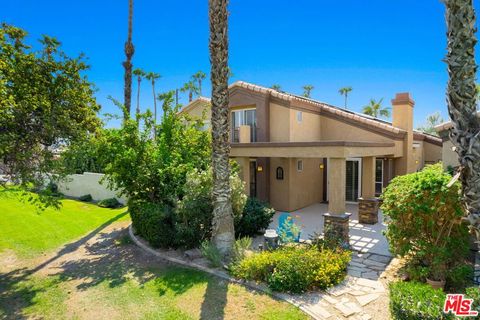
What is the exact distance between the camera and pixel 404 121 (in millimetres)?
20312

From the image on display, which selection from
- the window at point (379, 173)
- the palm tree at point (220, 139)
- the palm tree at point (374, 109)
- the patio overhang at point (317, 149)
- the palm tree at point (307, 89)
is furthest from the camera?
the palm tree at point (307, 89)

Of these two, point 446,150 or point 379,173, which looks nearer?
point 446,150

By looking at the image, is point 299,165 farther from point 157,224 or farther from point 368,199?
point 157,224

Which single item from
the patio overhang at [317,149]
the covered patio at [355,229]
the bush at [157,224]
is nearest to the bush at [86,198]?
the bush at [157,224]

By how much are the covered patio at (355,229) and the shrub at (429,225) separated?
2844 millimetres

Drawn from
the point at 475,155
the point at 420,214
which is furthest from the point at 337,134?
the point at 475,155

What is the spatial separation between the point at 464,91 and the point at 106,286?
1048 centimetres

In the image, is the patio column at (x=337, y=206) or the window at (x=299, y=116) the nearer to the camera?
the patio column at (x=337, y=206)

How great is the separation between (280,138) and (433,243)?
36.7 feet

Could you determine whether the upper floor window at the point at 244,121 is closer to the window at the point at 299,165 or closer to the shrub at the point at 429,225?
the window at the point at 299,165

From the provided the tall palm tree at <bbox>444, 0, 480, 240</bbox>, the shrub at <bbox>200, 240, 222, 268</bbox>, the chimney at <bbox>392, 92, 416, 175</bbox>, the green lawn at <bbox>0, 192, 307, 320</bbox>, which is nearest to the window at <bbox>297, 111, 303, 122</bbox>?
the chimney at <bbox>392, 92, 416, 175</bbox>

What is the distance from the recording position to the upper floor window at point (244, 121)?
19859 mm

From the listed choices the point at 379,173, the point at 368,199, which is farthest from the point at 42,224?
the point at 379,173

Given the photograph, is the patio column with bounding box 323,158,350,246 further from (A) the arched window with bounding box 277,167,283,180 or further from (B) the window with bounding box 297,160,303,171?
(B) the window with bounding box 297,160,303,171
